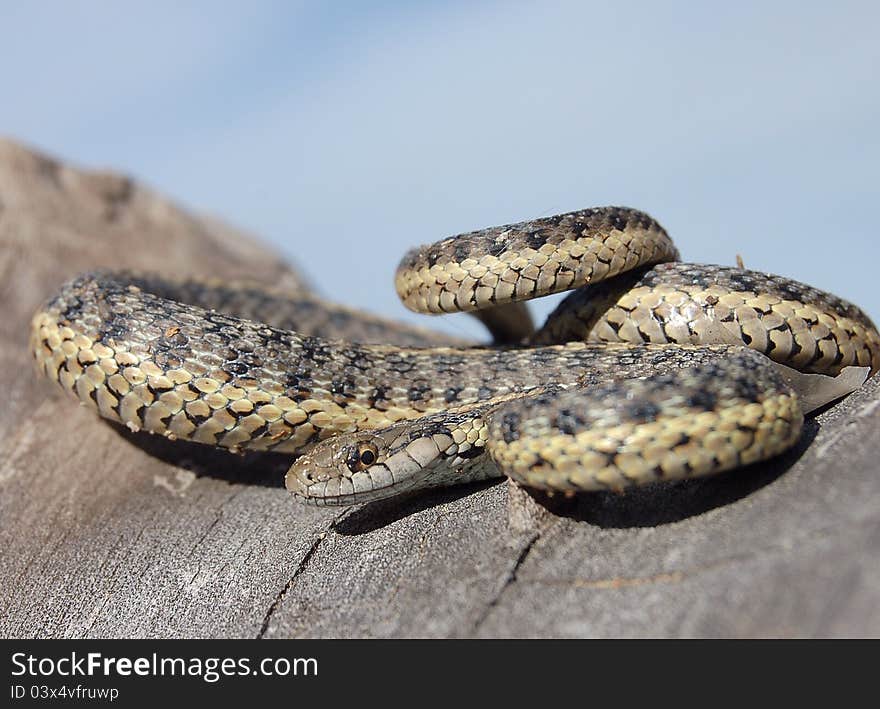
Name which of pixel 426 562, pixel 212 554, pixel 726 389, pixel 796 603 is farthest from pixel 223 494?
pixel 796 603

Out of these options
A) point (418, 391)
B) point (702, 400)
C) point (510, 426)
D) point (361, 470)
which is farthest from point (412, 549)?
point (702, 400)

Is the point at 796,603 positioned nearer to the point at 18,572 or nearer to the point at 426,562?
the point at 426,562

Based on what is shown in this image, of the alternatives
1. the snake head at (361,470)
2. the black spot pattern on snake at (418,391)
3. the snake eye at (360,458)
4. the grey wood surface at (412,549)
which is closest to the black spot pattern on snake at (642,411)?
the grey wood surface at (412,549)

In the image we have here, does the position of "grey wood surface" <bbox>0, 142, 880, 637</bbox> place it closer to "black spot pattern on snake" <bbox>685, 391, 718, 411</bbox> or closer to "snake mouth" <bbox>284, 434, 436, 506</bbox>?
"snake mouth" <bbox>284, 434, 436, 506</bbox>

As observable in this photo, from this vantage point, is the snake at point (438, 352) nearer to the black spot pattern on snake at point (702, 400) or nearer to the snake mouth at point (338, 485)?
the snake mouth at point (338, 485)

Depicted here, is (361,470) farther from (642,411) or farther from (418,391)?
(642,411)

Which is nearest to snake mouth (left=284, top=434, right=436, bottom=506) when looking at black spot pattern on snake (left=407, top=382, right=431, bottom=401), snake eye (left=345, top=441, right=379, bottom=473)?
snake eye (left=345, top=441, right=379, bottom=473)
